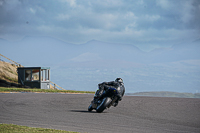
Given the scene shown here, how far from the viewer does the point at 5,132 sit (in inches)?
354

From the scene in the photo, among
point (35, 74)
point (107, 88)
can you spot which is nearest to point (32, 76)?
point (35, 74)

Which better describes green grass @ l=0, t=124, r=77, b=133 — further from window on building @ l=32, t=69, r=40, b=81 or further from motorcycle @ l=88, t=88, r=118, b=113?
window on building @ l=32, t=69, r=40, b=81

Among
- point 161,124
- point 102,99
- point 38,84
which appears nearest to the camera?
point 161,124

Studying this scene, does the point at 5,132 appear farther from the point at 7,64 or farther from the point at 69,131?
the point at 7,64

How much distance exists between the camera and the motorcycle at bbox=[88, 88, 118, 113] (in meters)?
14.4

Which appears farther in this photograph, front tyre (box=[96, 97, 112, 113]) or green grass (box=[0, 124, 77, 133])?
front tyre (box=[96, 97, 112, 113])

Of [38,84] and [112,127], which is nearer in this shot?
[112,127]

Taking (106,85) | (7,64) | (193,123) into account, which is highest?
(7,64)

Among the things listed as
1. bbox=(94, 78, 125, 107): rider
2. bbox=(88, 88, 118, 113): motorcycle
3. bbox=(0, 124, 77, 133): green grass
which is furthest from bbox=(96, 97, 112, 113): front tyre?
bbox=(0, 124, 77, 133): green grass

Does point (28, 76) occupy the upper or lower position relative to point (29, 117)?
upper

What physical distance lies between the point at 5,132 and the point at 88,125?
9.97ft

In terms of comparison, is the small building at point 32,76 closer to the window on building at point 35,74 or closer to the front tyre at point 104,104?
the window on building at point 35,74

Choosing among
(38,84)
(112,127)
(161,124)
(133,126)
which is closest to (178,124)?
(161,124)

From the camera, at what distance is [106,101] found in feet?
47.2
